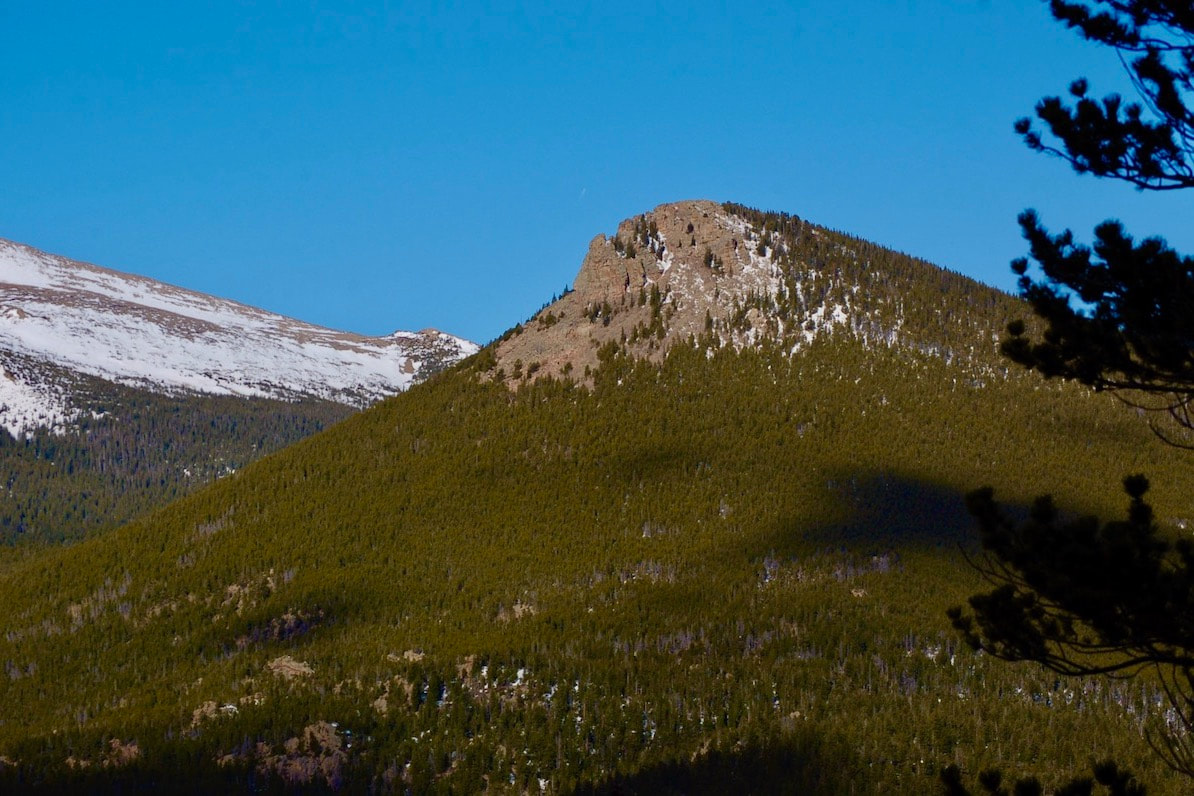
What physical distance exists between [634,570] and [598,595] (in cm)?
392

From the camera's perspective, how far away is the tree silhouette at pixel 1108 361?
1861 centimetres

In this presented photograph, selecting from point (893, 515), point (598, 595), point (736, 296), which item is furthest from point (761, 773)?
point (736, 296)

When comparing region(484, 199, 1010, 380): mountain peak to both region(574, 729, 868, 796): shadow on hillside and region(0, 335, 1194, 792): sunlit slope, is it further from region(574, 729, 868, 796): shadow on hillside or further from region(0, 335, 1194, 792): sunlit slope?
region(574, 729, 868, 796): shadow on hillside

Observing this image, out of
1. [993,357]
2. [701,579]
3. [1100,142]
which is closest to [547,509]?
[701,579]

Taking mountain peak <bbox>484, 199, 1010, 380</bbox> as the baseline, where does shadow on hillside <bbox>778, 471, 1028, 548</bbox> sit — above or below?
below

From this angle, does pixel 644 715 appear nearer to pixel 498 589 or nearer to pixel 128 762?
pixel 498 589

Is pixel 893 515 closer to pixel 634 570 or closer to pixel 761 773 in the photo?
pixel 634 570

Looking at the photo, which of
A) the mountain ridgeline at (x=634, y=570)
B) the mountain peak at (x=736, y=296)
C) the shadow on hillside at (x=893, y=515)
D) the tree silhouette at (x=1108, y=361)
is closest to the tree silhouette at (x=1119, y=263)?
the tree silhouette at (x=1108, y=361)

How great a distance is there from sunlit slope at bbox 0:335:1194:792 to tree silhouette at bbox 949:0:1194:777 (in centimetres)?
4550

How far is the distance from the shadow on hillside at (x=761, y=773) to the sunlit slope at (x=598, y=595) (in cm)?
25

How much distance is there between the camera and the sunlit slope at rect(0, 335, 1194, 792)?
72.1m

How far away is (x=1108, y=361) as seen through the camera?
20359mm

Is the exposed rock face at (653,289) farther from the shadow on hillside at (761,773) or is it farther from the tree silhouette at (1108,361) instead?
the tree silhouette at (1108,361)

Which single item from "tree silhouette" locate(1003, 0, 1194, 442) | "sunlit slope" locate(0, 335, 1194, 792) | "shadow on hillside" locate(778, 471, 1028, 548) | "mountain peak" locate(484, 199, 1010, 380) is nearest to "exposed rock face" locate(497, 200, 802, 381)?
"mountain peak" locate(484, 199, 1010, 380)
